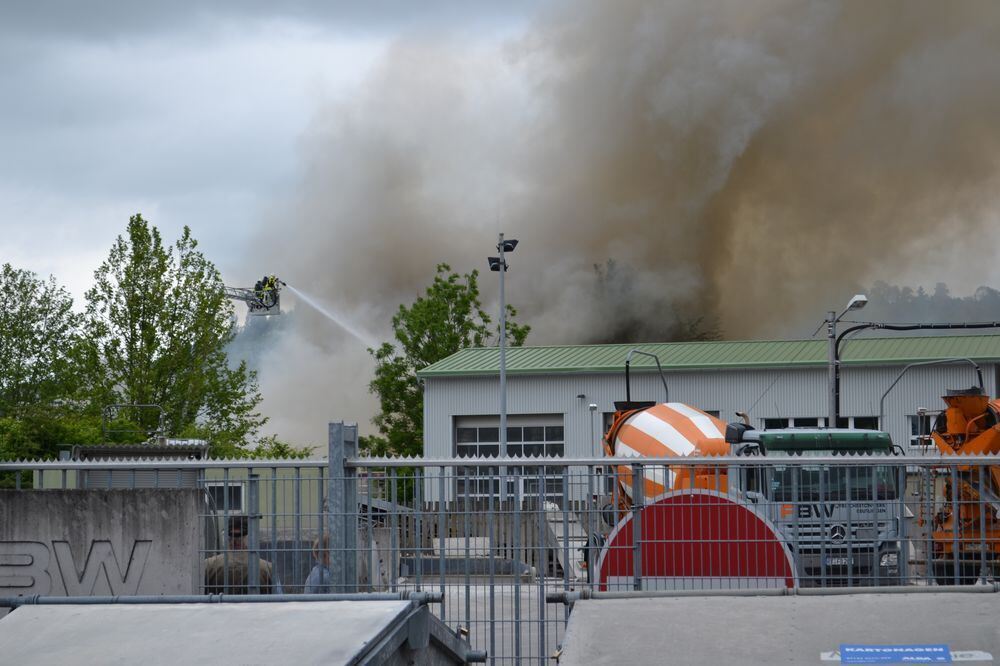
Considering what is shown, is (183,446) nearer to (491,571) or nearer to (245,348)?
(491,571)

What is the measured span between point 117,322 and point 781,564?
31432 mm

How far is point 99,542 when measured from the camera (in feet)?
30.3

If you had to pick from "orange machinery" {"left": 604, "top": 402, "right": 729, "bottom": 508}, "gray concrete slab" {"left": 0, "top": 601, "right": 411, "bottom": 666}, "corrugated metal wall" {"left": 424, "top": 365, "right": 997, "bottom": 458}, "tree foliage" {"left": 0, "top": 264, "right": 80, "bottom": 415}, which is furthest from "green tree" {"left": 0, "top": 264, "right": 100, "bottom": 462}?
"gray concrete slab" {"left": 0, "top": 601, "right": 411, "bottom": 666}

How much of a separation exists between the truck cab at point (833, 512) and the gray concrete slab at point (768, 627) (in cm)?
252

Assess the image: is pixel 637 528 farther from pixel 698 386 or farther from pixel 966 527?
pixel 698 386

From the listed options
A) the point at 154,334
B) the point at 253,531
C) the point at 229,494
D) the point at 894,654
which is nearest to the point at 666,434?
the point at 229,494

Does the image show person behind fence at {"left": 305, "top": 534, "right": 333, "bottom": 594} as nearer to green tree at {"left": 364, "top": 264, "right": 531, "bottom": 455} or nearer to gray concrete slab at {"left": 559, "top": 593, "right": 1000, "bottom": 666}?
gray concrete slab at {"left": 559, "top": 593, "right": 1000, "bottom": 666}

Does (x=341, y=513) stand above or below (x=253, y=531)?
above

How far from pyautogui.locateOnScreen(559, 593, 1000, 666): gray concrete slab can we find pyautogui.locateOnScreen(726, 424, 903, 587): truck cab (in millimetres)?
2520

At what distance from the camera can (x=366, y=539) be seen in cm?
933

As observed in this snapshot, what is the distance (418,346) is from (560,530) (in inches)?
2109

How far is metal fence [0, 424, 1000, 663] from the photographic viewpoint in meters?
8.81

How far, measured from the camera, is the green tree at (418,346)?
61750 mm

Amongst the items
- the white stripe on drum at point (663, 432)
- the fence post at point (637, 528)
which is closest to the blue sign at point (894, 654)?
the fence post at point (637, 528)
